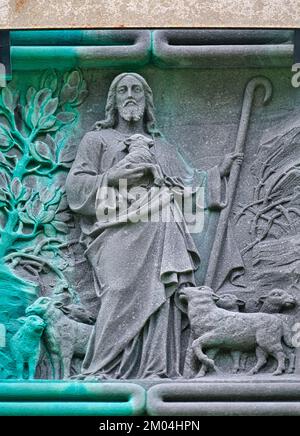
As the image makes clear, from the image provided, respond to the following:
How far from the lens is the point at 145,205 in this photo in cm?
1063

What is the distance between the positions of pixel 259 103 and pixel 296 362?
1.64 metres

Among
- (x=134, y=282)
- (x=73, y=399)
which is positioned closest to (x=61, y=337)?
(x=73, y=399)

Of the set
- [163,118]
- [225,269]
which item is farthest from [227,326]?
[163,118]

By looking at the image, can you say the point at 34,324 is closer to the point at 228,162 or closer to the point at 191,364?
the point at 191,364

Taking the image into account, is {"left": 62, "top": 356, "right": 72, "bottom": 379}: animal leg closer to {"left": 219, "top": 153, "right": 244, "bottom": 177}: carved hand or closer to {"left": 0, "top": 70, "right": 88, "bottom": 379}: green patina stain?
{"left": 0, "top": 70, "right": 88, "bottom": 379}: green patina stain

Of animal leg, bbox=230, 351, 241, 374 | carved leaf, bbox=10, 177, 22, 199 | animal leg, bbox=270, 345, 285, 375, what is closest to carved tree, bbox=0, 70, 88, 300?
carved leaf, bbox=10, 177, 22, 199

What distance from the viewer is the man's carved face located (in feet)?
35.6

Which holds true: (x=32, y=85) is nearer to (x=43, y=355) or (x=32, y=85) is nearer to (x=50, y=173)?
(x=50, y=173)

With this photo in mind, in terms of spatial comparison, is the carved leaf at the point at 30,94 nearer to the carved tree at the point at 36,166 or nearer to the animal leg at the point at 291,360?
the carved tree at the point at 36,166

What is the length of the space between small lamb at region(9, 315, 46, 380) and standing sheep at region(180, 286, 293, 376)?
0.87m

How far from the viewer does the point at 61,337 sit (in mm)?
10445

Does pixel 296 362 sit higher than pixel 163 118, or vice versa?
pixel 163 118
